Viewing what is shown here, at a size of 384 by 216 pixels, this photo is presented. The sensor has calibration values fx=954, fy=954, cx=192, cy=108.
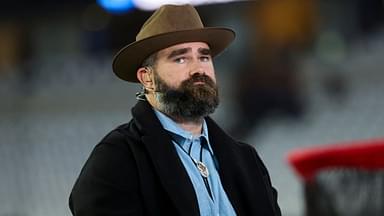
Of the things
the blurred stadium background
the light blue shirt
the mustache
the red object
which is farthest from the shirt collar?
the blurred stadium background

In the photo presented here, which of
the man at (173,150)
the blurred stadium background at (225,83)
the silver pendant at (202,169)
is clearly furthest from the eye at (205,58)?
the blurred stadium background at (225,83)

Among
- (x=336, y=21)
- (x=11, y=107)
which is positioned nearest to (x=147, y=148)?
(x=336, y=21)

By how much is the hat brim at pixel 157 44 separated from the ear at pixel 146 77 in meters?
0.02

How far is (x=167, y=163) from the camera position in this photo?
2146 mm

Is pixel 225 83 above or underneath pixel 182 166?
above

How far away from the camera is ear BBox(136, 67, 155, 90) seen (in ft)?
7.51

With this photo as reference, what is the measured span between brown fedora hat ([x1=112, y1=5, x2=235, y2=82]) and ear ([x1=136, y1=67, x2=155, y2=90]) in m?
0.02

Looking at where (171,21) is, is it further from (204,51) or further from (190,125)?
(190,125)

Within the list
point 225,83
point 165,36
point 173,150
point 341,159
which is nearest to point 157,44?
point 165,36

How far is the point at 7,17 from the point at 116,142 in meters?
6.69

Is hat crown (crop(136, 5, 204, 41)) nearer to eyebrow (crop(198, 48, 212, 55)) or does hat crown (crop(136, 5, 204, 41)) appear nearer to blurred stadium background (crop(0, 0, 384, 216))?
eyebrow (crop(198, 48, 212, 55))

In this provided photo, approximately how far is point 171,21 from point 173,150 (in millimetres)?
329

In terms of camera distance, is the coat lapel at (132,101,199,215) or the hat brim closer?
the coat lapel at (132,101,199,215)

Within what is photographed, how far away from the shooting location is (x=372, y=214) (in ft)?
11.5
